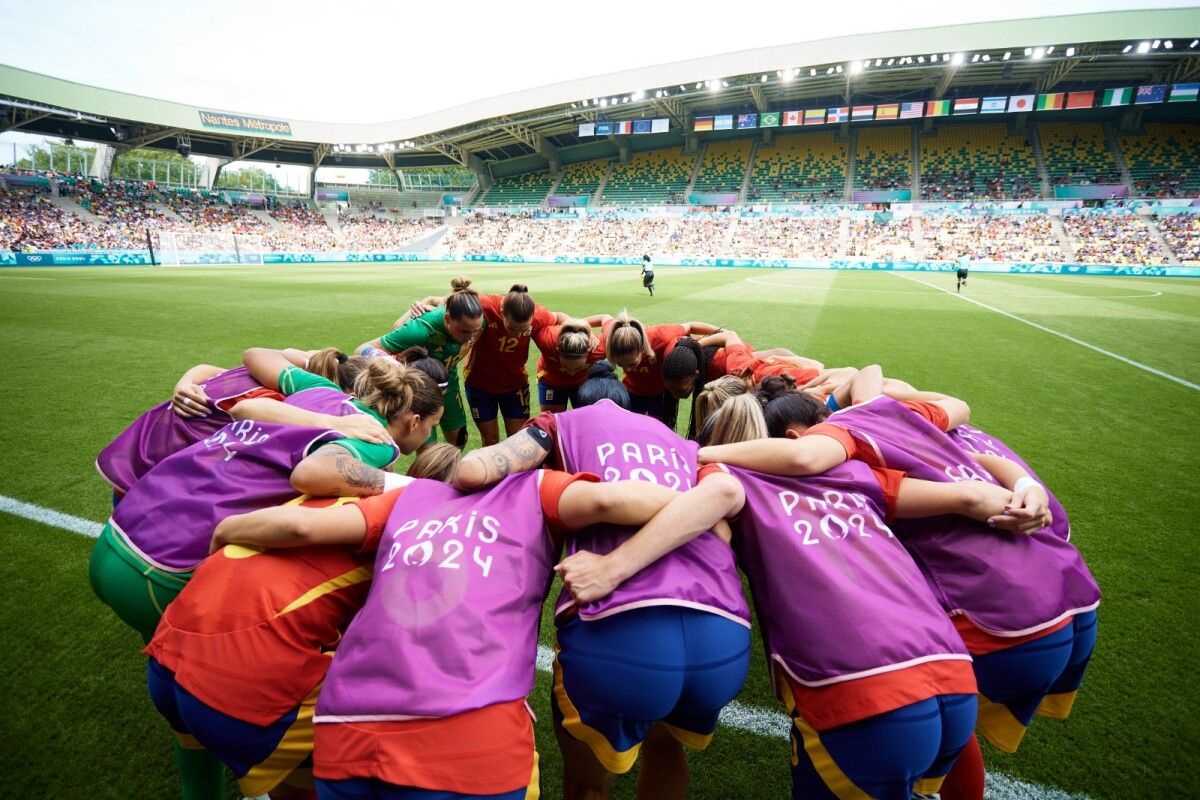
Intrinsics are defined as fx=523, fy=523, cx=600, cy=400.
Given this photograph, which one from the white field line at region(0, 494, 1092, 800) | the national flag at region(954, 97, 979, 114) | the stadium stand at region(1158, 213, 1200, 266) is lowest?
the white field line at region(0, 494, 1092, 800)

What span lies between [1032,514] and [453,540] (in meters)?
2.01

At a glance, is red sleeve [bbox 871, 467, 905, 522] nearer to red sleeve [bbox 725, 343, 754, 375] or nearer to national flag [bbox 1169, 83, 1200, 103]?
red sleeve [bbox 725, 343, 754, 375]

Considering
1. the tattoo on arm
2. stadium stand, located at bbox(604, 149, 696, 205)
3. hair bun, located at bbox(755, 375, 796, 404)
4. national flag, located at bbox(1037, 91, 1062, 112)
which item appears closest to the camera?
the tattoo on arm

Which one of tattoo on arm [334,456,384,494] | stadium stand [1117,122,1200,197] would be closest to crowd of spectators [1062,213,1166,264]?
stadium stand [1117,122,1200,197]

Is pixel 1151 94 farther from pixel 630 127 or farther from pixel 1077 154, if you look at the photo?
pixel 630 127

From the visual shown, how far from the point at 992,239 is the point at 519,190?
1794 inches

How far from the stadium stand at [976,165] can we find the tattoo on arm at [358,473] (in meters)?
52.0

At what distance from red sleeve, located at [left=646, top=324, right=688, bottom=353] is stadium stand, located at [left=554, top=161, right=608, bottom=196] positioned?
180ft

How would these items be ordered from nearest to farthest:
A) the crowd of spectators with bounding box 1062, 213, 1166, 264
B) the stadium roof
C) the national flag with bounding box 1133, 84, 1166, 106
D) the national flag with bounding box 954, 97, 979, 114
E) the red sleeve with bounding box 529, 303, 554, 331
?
the red sleeve with bounding box 529, 303, 554, 331, the crowd of spectators with bounding box 1062, 213, 1166, 264, the stadium roof, the national flag with bounding box 1133, 84, 1166, 106, the national flag with bounding box 954, 97, 979, 114

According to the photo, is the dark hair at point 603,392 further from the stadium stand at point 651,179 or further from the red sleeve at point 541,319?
the stadium stand at point 651,179

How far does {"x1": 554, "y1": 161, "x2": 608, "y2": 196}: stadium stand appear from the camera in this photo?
56.7 meters

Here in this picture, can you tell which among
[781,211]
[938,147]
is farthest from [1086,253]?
[781,211]

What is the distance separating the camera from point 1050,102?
3875 cm

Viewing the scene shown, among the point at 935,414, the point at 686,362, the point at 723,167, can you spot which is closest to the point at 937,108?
the point at 723,167
